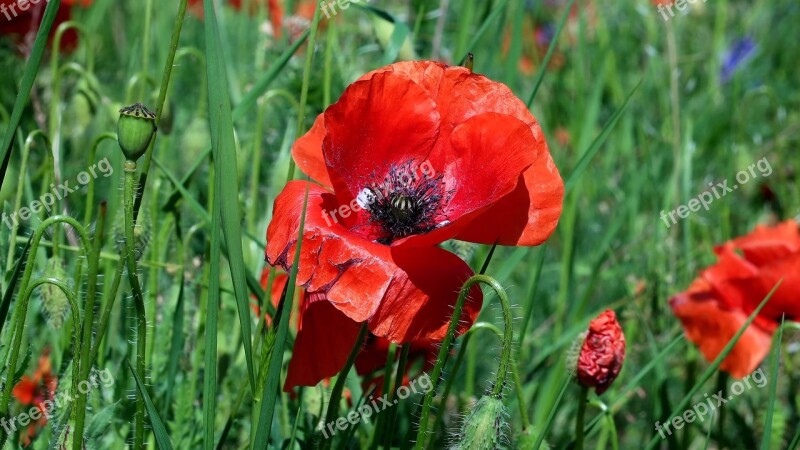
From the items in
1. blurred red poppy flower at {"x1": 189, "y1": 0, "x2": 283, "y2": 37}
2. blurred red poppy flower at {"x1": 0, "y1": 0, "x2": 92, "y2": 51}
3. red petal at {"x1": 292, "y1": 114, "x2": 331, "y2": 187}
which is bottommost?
red petal at {"x1": 292, "y1": 114, "x2": 331, "y2": 187}

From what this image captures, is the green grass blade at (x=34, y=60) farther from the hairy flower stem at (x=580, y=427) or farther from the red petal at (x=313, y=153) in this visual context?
the hairy flower stem at (x=580, y=427)

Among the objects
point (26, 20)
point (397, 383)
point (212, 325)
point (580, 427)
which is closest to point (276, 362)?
point (212, 325)

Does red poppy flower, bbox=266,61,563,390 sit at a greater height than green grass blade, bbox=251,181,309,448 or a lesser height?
greater

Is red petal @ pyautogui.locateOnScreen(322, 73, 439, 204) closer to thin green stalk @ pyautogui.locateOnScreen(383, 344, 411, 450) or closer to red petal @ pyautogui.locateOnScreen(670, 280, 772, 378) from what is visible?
thin green stalk @ pyautogui.locateOnScreen(383, 344, 411, 450)

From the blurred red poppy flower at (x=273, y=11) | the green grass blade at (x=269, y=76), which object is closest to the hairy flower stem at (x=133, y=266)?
the green grass blade at (x=269, y=76)

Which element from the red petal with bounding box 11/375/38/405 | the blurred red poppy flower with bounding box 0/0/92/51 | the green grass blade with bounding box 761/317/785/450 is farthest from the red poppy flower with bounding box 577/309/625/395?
the blurred red poppy flower with bounding box 0/0/92/51

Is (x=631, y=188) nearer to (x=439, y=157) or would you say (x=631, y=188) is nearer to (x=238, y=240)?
(x=439, y=157)
